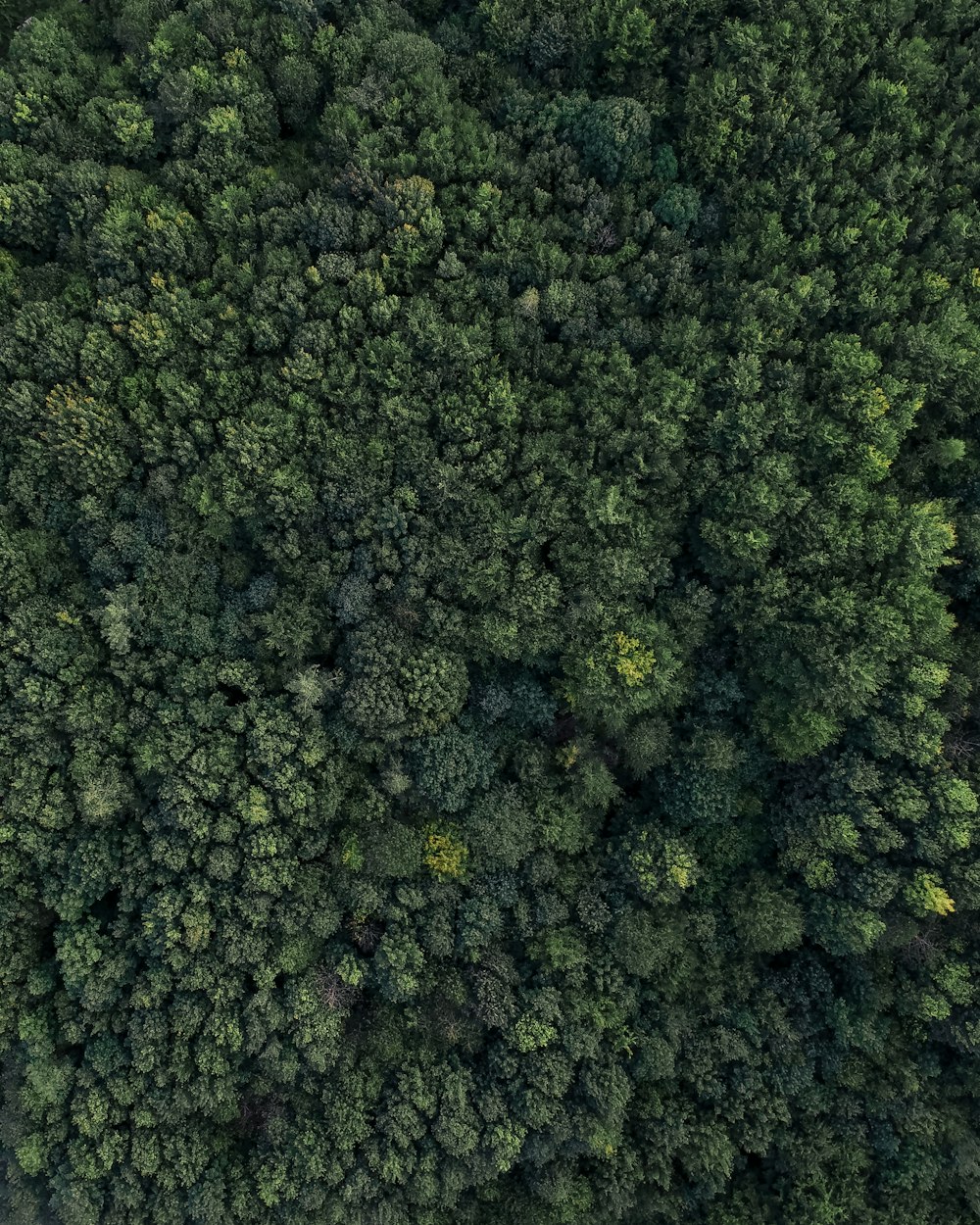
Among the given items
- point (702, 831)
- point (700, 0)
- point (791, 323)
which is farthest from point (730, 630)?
point (700, 0)

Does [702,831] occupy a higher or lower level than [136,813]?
higher

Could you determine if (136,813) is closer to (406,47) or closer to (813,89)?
(406,47)

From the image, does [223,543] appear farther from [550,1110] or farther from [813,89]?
[813,89]

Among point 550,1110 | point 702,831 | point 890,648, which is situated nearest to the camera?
point 890,648

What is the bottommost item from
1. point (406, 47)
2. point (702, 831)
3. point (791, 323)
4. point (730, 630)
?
point (702, 831)

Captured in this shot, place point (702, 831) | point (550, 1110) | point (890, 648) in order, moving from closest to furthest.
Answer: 1. point (890, 648)
2. point (550, 1110)
3. point (702, 831)

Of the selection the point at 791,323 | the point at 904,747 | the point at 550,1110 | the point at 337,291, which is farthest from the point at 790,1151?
the point at 337,291

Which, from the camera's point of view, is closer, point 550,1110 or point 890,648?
point 890,648
